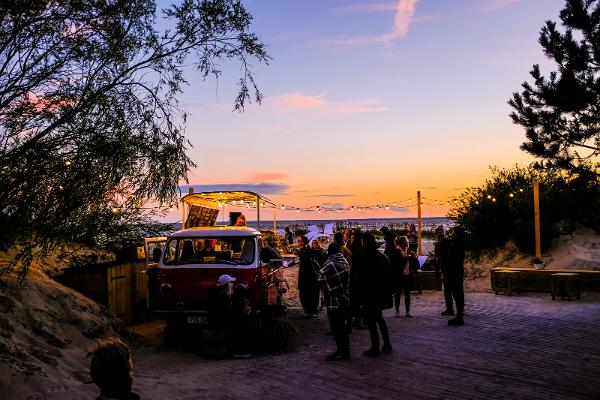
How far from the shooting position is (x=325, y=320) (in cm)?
1248

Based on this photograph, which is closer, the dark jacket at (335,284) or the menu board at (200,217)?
the dark jacket at (335,284)

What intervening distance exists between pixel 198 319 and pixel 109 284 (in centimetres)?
Answer: 298

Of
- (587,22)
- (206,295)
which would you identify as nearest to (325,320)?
(206,295)

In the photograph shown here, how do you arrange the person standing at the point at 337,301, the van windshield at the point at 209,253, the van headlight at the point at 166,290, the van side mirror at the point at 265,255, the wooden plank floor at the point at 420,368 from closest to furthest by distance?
the wooden plank floor at the point at 420,368
the person standing at the point at 337,301
the van headlight at the point at 166,290
the van windshield at the point at 209,253
the van side mirror at the point at 265,255

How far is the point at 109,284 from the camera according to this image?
38.0 feet

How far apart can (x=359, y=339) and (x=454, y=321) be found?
7.22 ft

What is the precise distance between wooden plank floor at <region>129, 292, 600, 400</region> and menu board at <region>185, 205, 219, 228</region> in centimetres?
650

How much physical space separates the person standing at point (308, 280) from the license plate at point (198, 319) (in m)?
3.61

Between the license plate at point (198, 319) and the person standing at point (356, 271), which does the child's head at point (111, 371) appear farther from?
the license plate at point (198, 319)

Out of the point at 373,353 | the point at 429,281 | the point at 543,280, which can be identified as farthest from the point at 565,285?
the point at 373,353

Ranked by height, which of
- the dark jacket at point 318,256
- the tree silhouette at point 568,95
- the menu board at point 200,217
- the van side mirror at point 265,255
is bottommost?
the dark jacket at point 318,256

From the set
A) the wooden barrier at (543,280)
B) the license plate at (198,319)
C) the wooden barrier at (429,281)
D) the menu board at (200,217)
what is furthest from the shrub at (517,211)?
the license plate at (198,319)

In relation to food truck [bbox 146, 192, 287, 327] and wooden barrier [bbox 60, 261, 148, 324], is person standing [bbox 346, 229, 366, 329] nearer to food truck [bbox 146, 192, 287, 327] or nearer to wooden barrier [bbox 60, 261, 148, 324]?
food truck [bbox 146, 192, 287, 327]

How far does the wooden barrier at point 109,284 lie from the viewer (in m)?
11.5
